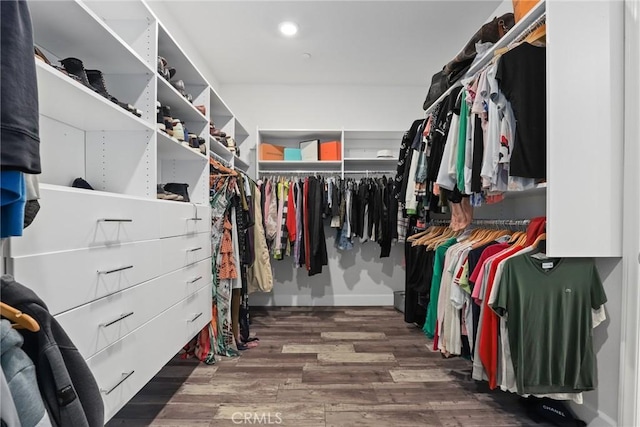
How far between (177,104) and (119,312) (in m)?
1.37

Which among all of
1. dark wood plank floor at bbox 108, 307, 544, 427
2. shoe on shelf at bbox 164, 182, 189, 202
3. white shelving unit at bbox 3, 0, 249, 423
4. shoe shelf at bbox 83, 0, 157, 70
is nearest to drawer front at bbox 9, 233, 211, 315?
white shelving unit at bbox 3, 0, 249, 423

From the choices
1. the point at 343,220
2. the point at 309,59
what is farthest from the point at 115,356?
the point at 309,59

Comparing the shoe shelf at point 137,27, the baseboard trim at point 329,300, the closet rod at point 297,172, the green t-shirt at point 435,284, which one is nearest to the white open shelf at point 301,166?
the closet rod at point 297,172

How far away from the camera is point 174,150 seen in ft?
6.34

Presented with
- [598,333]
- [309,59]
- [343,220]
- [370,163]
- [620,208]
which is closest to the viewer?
[620,208]

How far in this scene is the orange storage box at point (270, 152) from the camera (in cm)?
329

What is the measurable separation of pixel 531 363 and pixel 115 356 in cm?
169

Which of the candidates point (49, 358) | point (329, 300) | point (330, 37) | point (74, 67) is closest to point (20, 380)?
point (49, 358)

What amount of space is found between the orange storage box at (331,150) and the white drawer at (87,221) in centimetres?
208

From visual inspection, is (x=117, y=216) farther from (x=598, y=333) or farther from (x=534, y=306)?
(x=598, y=333)

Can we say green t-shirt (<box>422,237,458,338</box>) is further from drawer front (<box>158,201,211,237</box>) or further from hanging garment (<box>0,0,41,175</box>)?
hanging garment (<box>0,0,41,175</box>)

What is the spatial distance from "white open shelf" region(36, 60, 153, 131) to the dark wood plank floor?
4.89 ft

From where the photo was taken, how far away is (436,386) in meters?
1.86

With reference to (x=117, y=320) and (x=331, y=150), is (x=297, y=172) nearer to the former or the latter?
(x=331, y=150)
